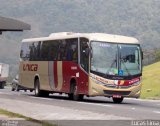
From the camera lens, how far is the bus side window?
31.5m

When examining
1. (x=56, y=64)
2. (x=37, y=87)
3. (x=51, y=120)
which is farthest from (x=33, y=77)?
(x=51, y=120)

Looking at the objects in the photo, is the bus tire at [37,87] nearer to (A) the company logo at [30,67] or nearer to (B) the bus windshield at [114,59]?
(A) the company logo at [30,67]

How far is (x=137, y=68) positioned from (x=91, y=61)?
2.41 m

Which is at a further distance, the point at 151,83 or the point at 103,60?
the point at 151,83

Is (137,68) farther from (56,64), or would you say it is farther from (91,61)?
(56,64)

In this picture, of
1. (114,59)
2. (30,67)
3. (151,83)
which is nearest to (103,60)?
(114,59)

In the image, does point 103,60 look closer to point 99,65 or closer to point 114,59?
point 99,65

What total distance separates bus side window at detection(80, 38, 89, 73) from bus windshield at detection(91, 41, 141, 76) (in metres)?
0.35

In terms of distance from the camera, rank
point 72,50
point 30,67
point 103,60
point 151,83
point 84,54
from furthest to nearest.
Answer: point 151,83
point 30,67
point 72,50
point 84,54
point 103,60

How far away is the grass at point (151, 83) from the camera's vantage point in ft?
152

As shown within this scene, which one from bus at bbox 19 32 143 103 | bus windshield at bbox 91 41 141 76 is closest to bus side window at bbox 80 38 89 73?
bus at bbox 19 32 143 103

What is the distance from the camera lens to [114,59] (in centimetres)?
3131

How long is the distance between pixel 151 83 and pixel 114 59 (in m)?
21.0

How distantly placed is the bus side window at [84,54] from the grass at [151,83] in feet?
44.1
